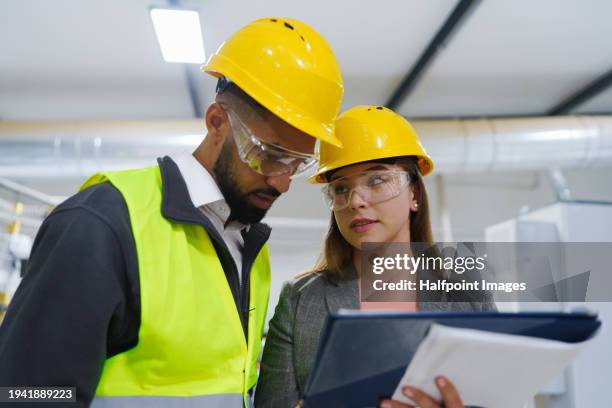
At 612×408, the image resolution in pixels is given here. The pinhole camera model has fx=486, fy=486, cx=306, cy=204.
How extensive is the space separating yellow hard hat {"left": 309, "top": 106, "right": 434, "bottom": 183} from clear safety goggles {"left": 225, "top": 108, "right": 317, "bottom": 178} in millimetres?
323

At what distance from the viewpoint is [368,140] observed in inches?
68.6

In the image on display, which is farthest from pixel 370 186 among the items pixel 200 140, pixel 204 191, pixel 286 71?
pixel 200 140

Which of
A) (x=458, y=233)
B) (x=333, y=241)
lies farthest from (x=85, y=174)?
(x=458, y=233)

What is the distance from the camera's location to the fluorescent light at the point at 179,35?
2941 mm

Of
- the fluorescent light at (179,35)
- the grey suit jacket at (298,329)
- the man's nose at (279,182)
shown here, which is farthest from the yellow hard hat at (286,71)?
the fluorescent light at (179,35)

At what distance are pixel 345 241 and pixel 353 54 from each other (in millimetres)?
2216

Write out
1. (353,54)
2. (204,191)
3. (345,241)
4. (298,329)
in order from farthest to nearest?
(353,54)
(345,241)
(298,329)
(204,191)

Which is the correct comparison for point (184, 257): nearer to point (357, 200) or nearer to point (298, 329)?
point (298, 329)

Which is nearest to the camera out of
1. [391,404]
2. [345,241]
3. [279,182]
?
[391,404]

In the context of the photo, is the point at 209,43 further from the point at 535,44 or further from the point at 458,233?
the point at 458,233

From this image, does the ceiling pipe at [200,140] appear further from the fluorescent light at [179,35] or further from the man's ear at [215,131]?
the man's ear at [215,131]

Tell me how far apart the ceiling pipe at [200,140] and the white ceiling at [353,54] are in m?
0.38

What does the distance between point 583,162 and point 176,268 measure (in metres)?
4.11

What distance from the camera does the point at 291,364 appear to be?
157 centimetres
